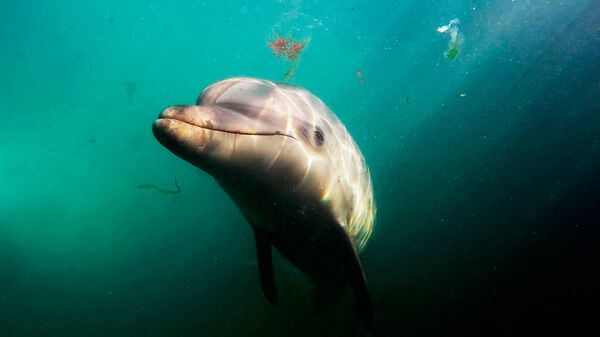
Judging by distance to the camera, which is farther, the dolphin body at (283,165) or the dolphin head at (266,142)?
the dolphin body at (283,165)

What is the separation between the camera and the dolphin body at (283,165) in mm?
2463

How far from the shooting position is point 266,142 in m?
2.97

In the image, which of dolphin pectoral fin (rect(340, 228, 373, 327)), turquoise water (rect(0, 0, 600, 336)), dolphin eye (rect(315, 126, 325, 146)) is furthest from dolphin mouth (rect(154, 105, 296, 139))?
turquoise water (rect(0, 0, 600, 336))

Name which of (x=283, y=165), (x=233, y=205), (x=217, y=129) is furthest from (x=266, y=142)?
(x=233, y=205)

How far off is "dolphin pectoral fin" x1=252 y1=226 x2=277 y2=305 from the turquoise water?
3277 mm

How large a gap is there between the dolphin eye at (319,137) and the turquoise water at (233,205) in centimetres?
467

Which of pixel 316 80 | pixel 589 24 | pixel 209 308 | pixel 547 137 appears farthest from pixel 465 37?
pixel 209 308

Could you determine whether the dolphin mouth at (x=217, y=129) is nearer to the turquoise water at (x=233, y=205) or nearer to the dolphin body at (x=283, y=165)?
the dolphin body at (x=283, y=165)

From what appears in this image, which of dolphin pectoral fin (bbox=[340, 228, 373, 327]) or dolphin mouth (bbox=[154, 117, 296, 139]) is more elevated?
dolphin mouth (bbox=[154, 117, 296, 139])

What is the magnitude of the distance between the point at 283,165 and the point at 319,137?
651mm

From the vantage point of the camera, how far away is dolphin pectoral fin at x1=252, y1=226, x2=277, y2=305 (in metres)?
4.55

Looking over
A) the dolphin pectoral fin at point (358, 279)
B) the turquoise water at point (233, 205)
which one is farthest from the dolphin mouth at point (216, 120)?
the turquoise water at point (233, 205)

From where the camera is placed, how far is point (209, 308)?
1386cm

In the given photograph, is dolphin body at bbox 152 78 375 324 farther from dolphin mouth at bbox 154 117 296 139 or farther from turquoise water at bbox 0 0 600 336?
turquoise water at bbox 0 0 600 336
